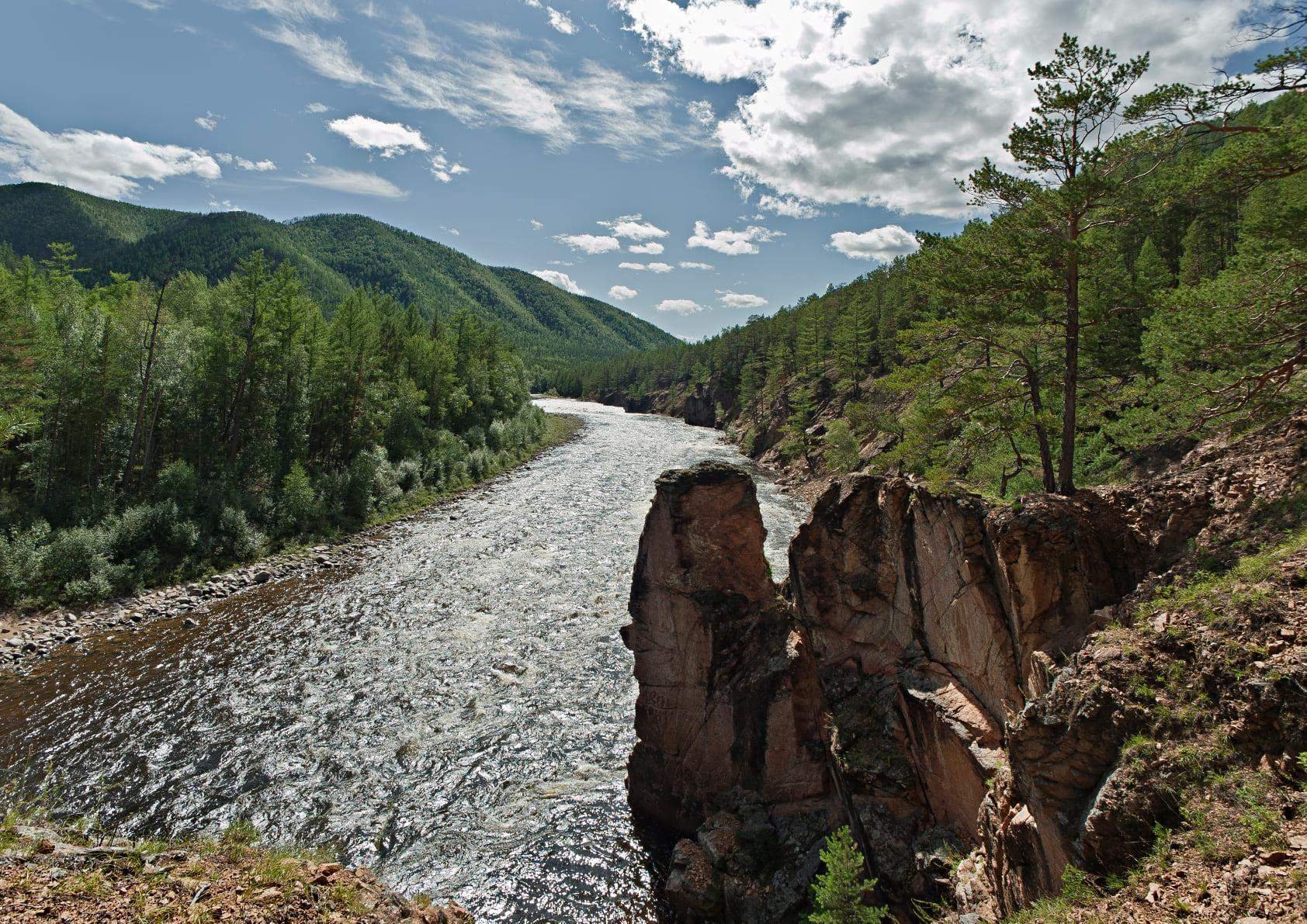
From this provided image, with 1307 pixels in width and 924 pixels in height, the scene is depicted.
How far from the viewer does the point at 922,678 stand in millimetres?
12117

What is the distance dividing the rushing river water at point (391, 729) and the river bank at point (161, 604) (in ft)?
2.99

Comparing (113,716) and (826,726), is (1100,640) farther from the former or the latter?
(113,716)

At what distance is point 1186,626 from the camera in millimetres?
7785

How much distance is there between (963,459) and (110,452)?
141 feet

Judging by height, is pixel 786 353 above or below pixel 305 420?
above

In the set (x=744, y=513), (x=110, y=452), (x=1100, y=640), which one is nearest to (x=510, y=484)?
(x=110, y=452)

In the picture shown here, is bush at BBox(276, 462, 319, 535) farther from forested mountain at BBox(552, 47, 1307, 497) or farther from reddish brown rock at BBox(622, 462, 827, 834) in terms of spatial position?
forested mountain at BBox(552, 47, 1307, 497)

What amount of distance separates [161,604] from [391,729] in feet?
52.2

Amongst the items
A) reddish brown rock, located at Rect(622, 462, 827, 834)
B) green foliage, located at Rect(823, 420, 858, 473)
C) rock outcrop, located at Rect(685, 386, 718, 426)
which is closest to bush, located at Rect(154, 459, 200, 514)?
reddish brown rock, located at Rect(622, 462, 827, 834)

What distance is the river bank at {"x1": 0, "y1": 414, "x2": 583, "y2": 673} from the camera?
72.4ft

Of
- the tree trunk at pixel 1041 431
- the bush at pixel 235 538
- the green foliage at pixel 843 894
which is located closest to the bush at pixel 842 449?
the tree trunk at pixel 1041 431

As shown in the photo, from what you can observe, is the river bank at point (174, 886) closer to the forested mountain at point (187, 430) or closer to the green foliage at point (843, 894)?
the green foliage at point (843, 894)

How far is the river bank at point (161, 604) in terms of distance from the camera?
22.1 metres

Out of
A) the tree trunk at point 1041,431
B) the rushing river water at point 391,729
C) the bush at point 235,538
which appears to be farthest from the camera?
the bush at point 235,538
